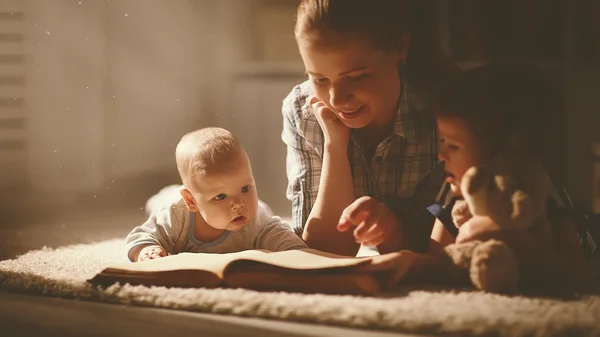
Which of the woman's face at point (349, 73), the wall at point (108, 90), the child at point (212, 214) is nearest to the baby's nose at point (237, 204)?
the child at point (212, 214)

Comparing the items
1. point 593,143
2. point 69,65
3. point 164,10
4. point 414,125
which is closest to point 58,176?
point 69,65

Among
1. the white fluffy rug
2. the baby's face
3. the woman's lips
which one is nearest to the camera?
the white fluffy rug

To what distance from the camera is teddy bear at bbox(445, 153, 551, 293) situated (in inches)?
33.0

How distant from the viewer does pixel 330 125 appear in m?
1.12

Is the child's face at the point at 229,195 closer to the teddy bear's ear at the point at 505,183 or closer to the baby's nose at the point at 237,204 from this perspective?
the baby's nose at the point at 237,204

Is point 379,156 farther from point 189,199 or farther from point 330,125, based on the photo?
point 189,199

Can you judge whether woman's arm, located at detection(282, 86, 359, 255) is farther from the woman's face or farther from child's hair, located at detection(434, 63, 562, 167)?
child's hair, located at detection(434, 63, 562, 167)

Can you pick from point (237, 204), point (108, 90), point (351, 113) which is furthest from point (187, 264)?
point (108, 90)

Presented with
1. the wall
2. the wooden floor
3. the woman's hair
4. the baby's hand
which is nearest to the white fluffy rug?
the wooden floor

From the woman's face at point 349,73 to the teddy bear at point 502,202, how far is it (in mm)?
226

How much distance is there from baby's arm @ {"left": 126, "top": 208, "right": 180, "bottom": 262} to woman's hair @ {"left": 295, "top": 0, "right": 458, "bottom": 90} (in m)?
0.40

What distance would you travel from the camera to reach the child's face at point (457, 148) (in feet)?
2.90

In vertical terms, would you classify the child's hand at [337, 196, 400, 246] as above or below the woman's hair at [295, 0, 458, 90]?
below

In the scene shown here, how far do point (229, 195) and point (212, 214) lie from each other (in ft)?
0.15
